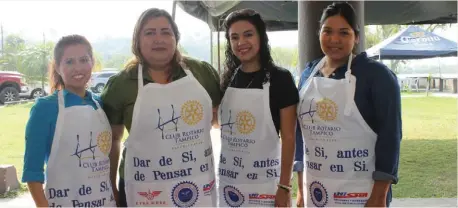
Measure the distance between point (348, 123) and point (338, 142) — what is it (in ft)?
0.30

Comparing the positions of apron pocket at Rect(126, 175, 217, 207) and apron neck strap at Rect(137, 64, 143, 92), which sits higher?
apron neck strap at Rect(137, 64, 143, 92)

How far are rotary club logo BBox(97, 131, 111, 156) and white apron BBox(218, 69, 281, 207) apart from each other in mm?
527

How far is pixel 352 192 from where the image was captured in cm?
191

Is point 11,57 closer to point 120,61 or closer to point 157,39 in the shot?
point 120,61

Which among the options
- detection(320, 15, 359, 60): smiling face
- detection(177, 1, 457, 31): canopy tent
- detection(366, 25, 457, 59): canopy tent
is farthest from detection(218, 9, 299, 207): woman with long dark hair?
detection(366, 25, 457, 59): canopy tent

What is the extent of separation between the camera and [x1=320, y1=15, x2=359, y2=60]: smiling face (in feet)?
6.26

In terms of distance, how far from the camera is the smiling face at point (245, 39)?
1981 mm

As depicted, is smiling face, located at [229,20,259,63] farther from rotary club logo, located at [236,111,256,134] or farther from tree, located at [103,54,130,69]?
tree, located at [103,54,130,69]

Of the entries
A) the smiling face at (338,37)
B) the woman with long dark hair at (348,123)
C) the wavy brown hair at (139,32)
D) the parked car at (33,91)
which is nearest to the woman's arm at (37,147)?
the wavy brown hair at (139,32)

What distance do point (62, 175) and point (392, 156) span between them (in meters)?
1.32

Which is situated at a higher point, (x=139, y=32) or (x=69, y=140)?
(x=139, y=32)

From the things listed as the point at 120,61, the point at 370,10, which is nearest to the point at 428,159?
the point at 370,10

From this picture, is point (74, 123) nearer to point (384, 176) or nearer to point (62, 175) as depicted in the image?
point (62, 175)

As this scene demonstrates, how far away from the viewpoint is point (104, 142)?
190 centimetres
